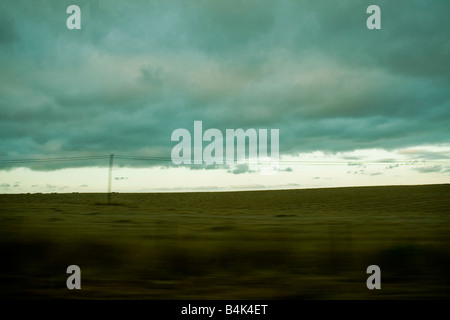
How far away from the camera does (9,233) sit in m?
9.87

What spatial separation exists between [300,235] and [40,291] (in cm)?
715

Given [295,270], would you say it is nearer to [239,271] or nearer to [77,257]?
[239,271]

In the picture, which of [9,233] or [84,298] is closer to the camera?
[84,298]
